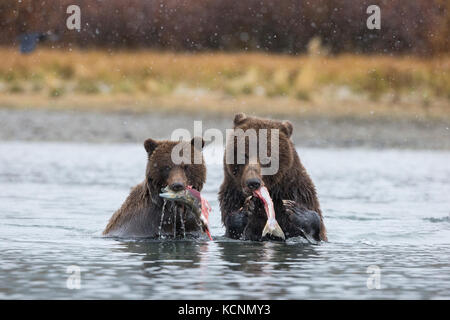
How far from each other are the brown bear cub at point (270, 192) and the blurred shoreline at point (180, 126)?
10.6 metres

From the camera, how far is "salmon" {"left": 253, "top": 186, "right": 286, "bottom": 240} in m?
8.85

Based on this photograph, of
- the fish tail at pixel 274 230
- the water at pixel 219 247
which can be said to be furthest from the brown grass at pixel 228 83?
the fish tail at pixel 274 230

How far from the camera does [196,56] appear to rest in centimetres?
2666

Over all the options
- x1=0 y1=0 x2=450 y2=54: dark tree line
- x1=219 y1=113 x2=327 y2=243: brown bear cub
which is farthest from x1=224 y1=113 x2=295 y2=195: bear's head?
x1=0 y1=0 x2=450 y2=54: dark tree line

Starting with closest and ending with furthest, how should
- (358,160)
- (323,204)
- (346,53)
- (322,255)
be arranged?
(322,255)
(323,204)
(358,160)
(346,53)

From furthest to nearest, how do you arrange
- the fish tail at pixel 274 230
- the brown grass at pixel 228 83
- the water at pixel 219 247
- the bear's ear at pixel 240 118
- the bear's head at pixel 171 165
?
the brown grass at pixel 228 83, the bear's ear at pixel 240 118, the bear's head at pixel 171 165, the fish tail at pixel 274 230, the water at pixel 219 247

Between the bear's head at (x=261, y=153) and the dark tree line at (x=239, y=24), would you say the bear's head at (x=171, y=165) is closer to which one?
the bear's head at (x=261, y=153)

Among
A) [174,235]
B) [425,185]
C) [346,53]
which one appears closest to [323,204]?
[425,185]

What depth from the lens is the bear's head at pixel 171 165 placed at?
30.1ft

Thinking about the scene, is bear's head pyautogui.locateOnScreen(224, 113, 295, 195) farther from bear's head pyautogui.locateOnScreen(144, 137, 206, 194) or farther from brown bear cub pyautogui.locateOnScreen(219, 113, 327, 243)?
bear's head pyautogui.locateOnScreen(144, 137, 206, 194)

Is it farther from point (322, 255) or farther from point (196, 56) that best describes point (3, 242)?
point (196, 56)

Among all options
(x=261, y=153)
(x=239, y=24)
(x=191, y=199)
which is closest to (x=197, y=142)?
(x=191, y=199)

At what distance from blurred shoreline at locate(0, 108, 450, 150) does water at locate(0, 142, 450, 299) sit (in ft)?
10.3

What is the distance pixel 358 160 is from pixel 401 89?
5.85 metres
